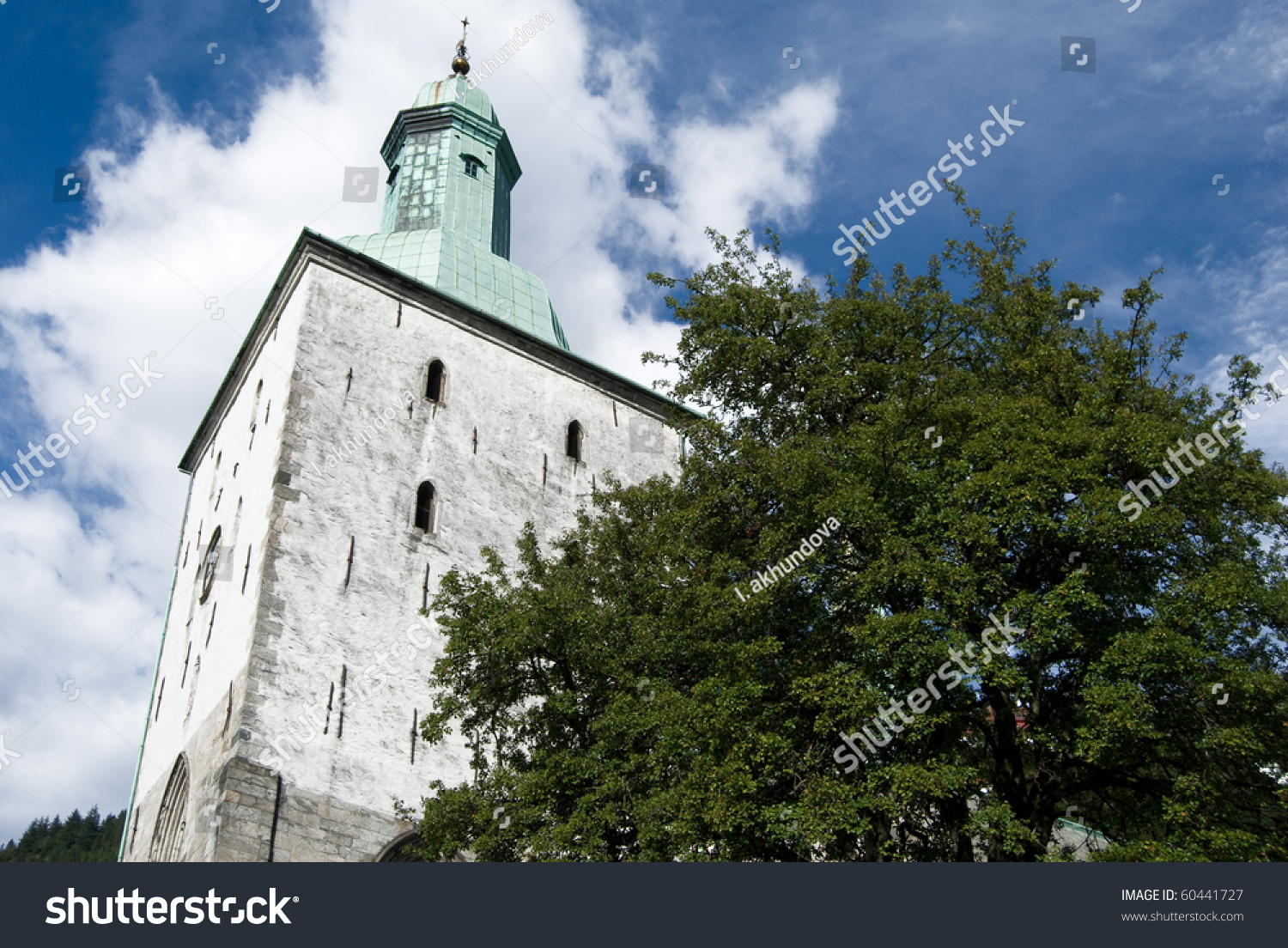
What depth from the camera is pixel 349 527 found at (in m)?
19.3

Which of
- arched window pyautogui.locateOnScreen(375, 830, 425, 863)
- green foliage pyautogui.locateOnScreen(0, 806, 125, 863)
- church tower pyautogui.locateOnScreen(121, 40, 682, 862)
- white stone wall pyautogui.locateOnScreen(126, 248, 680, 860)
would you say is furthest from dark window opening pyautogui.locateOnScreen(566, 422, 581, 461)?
green foliage pyautogui.locateOnScreen(0, 806, 125, 863)

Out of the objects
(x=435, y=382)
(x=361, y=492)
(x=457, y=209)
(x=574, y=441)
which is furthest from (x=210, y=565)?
(x=457, y=209)

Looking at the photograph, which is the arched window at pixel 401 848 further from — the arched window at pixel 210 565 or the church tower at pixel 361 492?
the arched window at pixel 210 565

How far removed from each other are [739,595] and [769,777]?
2088mm

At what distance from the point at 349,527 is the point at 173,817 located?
546cm

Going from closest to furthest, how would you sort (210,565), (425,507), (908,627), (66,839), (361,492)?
(908,627) < (361,492) < (425,507) < (210,565) < (66,839)

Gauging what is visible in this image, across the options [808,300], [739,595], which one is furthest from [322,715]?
[808,300]

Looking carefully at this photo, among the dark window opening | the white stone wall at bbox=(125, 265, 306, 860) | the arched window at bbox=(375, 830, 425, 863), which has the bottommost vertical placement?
the arched window at bbox=(375, 830, 425, 863)

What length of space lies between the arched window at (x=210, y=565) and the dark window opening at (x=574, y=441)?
7090 mm

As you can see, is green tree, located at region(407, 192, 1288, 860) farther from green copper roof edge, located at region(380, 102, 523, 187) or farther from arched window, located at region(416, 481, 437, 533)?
green copper roof edge, located at region(380, 102, 523, 187)

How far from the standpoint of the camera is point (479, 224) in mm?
26953

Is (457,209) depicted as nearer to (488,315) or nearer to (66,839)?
(488,315)

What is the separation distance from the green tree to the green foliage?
37.1 m

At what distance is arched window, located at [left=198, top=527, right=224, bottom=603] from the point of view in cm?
2125
